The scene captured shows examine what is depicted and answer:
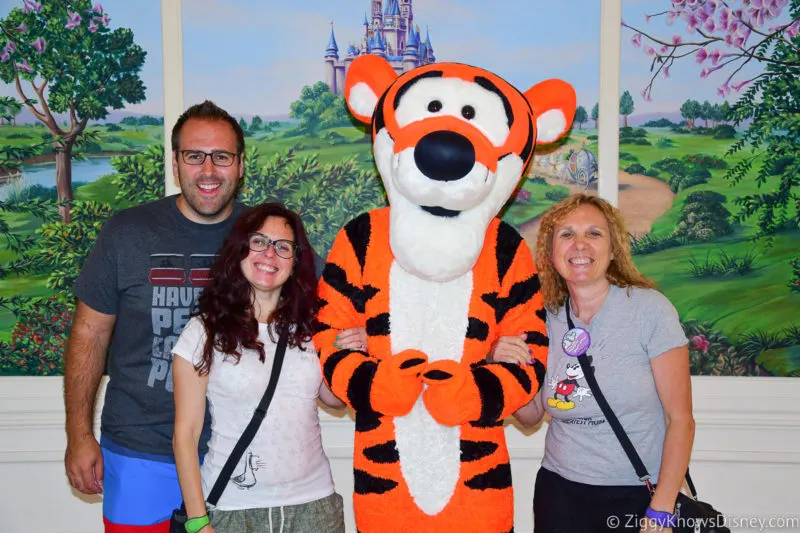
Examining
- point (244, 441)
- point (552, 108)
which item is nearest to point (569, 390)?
point (552, 108)

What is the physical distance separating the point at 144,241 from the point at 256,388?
2.05ft

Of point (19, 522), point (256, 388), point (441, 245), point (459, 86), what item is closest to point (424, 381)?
point (441, 245)

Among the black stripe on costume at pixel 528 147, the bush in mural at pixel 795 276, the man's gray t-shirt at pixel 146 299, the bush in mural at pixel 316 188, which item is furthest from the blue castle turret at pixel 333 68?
the bush in mural at pixel 795 276

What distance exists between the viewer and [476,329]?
1713 millimetres

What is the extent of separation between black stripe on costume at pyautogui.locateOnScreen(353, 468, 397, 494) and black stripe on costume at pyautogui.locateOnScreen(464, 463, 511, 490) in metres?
→ 0.20

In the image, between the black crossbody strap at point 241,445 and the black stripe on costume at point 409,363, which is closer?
the black stripe on costume at point 409,363

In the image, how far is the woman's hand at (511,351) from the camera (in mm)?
1696

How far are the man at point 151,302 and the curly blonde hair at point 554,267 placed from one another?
987mm

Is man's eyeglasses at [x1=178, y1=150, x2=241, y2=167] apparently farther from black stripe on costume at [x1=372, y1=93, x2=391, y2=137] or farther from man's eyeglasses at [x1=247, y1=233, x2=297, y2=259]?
black stripe on costume at [x1=372, y1=93, x2=391, y2=137]

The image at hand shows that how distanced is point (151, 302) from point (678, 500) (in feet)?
5.26

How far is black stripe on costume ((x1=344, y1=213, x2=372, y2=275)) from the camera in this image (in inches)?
69.7

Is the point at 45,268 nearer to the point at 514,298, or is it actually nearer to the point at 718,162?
the point at 514,298

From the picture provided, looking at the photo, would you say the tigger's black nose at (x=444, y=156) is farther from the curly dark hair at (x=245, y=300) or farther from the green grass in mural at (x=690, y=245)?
the green grass in mural at (x=690, y=245)

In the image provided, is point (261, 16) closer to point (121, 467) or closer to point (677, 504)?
point (121, 467)
